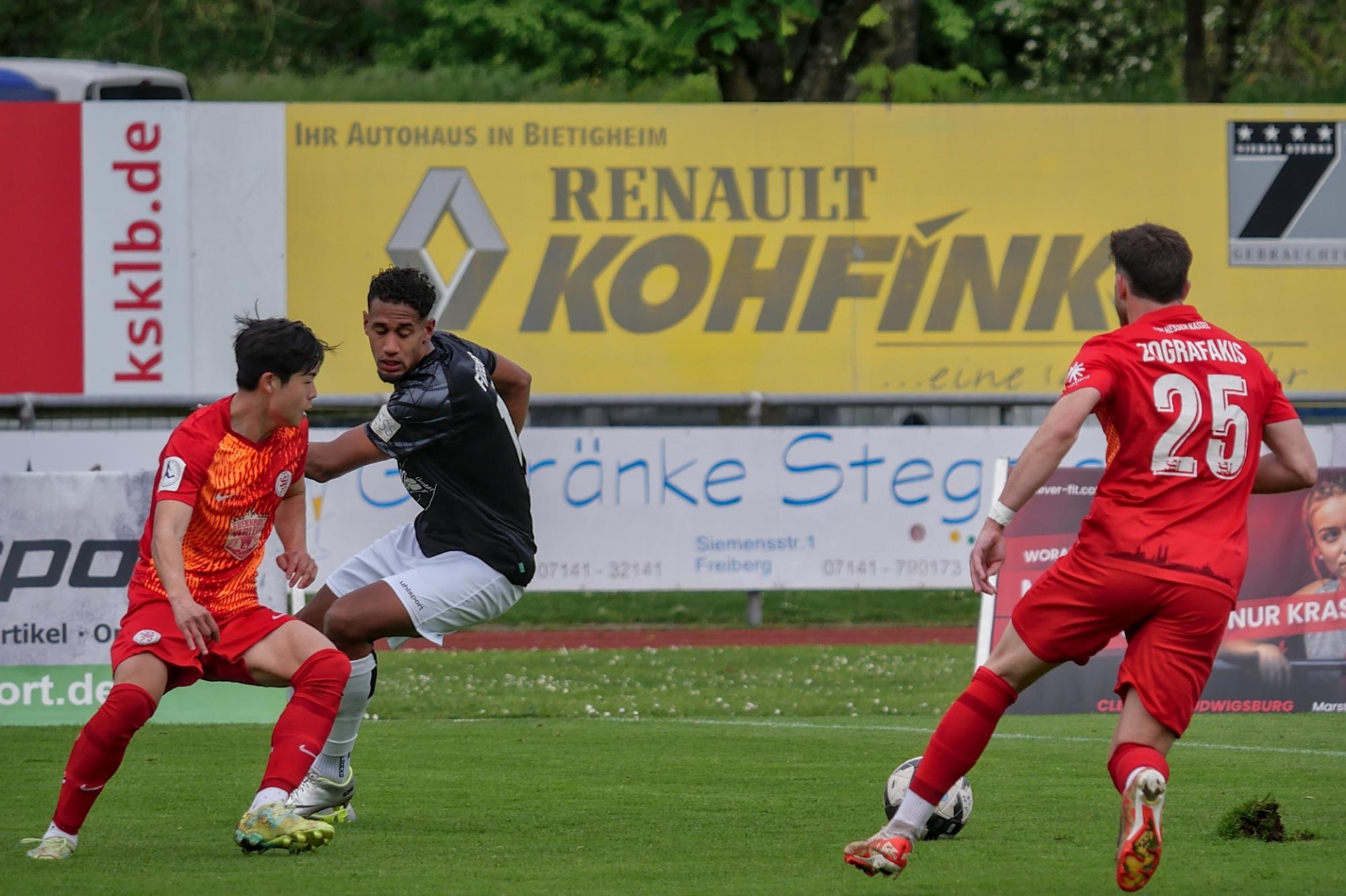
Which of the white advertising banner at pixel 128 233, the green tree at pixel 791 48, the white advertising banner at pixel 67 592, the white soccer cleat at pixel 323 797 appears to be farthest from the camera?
the green tree at pixel 791 48

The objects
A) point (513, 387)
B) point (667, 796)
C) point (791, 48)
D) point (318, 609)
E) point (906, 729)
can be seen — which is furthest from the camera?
point (791, 48)

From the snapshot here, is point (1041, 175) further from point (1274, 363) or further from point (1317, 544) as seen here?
point (1317, 544)

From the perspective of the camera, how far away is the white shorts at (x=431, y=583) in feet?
21.5

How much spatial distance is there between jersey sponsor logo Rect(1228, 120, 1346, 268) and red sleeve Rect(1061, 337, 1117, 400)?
46.1 ft

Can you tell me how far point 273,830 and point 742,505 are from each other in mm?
8459

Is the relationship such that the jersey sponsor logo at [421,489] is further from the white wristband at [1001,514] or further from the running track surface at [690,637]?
the running track surface at [690,637]

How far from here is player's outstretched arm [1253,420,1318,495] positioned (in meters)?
5.53

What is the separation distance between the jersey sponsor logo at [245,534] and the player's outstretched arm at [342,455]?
0.44 meters

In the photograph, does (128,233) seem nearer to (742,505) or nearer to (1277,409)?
(742,505)

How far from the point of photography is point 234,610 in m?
6.11

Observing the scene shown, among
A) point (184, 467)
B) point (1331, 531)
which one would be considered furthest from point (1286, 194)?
point (184, 467)

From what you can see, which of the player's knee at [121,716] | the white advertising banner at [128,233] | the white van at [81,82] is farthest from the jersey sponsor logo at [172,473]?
the white van at [81,82]

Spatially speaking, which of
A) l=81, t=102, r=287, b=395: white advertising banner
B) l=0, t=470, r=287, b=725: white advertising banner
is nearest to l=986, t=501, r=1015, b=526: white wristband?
l=0, t=470, r=287, b=725: white advertising banner

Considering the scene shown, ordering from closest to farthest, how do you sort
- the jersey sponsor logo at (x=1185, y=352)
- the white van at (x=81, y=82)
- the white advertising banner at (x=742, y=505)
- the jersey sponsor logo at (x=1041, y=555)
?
the jersey sponsor logo at (x=1185, y=352)
the jersey sponsor logo at (x=1041, y=555)
the white advertising banner at (x=742, y=505)
the white van at (x=81, y=82)
